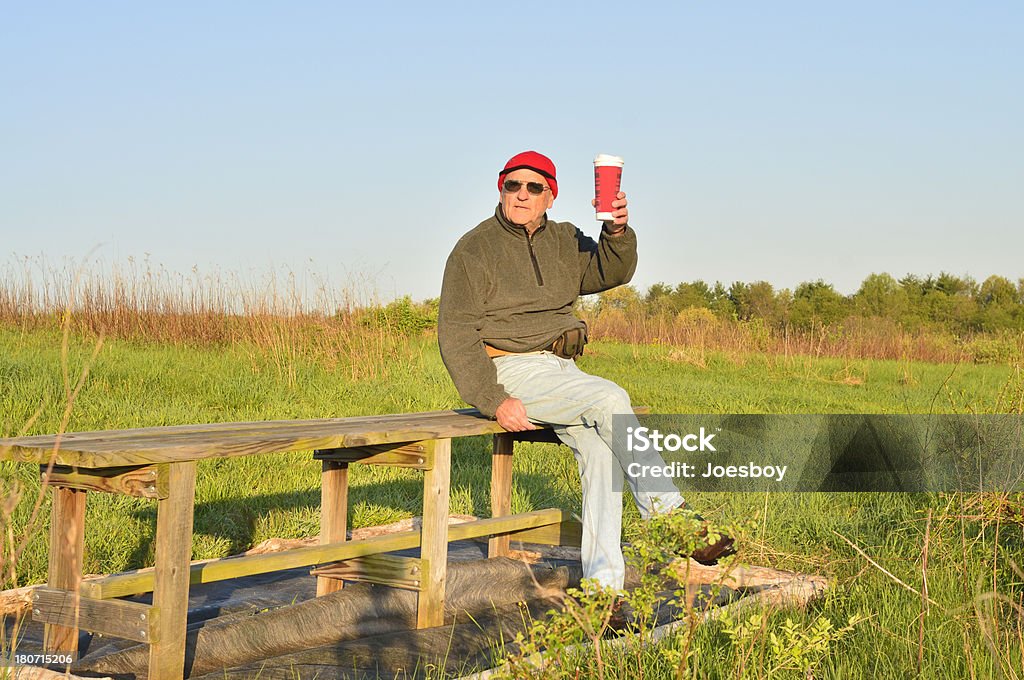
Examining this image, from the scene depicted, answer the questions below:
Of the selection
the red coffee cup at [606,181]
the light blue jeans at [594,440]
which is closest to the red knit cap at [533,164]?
the red coffee cup at [606,181]

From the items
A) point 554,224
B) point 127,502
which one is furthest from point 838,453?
point 127,502

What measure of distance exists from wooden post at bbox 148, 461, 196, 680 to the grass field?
17.5 inches

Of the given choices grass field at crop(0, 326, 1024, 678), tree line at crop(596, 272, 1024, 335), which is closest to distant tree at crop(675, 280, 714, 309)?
tree line at crop(596, 272, 1024, 335)

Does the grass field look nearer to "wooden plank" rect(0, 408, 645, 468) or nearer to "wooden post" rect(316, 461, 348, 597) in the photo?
"wooden plank" rect(0, 408, 645, 468)

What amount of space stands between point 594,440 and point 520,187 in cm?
124

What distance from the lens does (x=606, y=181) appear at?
430 centimetres

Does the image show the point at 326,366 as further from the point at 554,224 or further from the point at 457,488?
the point at 554,224

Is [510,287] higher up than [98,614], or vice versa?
[510,287]

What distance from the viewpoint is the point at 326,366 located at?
1055 centimetres

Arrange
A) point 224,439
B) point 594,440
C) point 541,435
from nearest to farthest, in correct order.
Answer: point 224,439 < point 594,440 < point 541,435

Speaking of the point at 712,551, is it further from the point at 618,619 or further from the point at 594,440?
the point at 594,440

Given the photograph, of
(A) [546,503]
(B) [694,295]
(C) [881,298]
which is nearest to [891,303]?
(C) [881,298]

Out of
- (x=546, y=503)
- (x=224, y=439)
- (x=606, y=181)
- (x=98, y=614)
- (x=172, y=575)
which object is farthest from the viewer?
(x=546, y=503)

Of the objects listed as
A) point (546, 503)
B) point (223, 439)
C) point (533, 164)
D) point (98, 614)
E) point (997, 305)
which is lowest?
point (546, 503)
